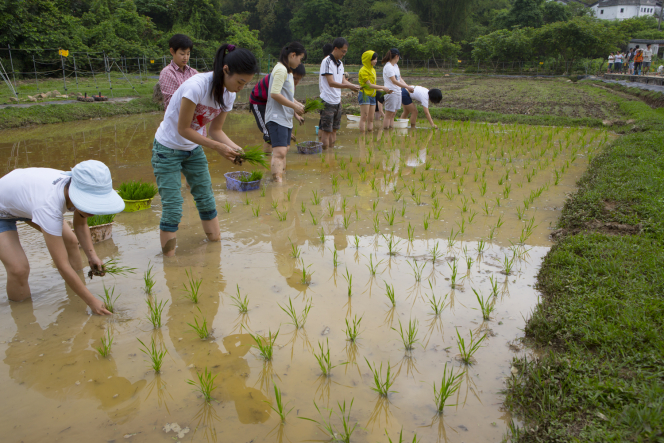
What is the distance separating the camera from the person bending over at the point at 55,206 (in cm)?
220

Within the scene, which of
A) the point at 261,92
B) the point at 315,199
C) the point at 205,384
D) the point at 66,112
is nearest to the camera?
the point at 205,384

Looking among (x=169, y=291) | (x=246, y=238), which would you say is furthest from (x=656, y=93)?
(x=169, y=291)

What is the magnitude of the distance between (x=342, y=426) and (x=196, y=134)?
206 cm

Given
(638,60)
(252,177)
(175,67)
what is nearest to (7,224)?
(175,67)

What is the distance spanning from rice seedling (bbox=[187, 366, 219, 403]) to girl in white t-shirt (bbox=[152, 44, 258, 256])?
147 centimetres

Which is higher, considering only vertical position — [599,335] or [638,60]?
[638,60]

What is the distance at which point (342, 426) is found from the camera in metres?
1.77

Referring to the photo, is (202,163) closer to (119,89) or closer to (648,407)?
(648,407)

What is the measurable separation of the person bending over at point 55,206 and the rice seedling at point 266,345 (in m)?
0.96

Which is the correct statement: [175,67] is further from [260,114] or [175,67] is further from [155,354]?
[155,354]

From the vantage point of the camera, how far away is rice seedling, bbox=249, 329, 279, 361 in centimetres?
215

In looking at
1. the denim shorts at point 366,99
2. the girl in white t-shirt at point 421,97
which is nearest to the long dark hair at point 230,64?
the denim shorts at point 366,99

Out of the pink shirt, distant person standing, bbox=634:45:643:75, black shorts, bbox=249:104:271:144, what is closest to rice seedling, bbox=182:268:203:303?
the pink shirt

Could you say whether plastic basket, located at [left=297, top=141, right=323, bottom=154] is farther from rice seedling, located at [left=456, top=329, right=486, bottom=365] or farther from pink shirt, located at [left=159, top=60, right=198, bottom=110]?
rice seedling, located at [left=456, top=329, right=486, bottom=365]
